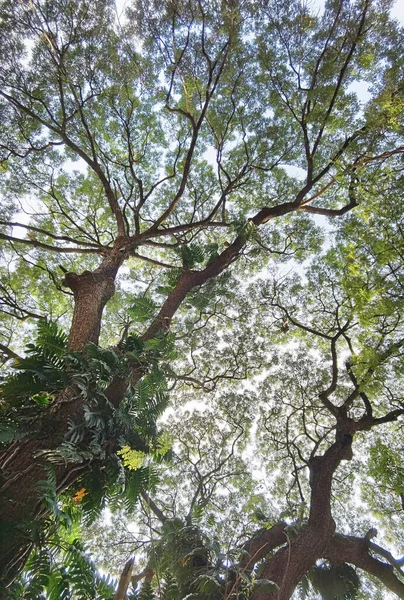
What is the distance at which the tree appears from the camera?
10.1 feet

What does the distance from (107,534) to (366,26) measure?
1113 cm

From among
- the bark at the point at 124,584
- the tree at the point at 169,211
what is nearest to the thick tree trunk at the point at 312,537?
the tree at the point at 169,211

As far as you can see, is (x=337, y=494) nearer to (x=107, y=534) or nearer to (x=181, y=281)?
(x=107, y=534)

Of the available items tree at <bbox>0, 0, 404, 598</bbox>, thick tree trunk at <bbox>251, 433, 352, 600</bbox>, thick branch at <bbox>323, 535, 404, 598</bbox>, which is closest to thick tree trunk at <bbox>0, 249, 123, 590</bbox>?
tree at <bbox>0, 0, 404, 598</bbox>

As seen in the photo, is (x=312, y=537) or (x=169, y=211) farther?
(x=169, y=211)

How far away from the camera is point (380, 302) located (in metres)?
4.29

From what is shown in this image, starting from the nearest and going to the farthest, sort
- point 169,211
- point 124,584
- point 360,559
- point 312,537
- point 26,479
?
point 124,584, point 26,479, point 312,537, point 360,559, point 169,211

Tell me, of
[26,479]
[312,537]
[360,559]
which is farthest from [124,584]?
[360,559]

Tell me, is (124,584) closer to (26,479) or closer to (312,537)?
Answer: (26,479)

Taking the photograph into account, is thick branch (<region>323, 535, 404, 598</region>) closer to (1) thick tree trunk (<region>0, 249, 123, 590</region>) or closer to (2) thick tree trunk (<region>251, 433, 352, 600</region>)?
(2) thick tree trunk (<region>251, 433, 352, 600</region>)

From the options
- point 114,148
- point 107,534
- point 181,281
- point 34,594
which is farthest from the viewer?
point 114,148

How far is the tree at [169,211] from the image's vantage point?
308 cm

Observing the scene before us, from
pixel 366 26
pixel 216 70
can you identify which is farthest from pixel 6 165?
pixel 366 26

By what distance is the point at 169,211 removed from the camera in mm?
6367
